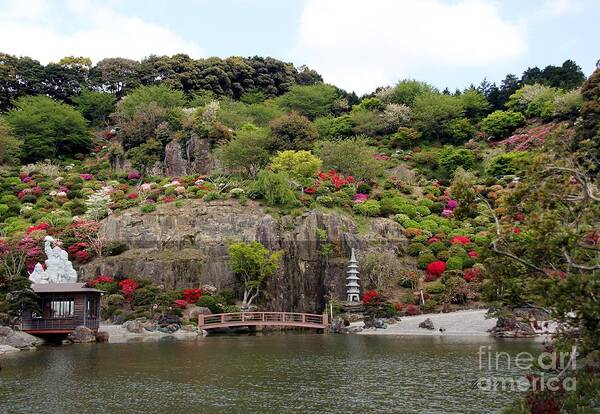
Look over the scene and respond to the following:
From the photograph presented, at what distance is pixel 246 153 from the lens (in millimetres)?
54750

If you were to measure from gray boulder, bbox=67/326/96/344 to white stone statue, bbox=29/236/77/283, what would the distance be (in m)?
4.60

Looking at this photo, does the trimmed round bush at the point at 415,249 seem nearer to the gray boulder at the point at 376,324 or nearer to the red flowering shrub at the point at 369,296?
the red flowering shrub at the point at 369,296

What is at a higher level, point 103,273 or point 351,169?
point 351,169

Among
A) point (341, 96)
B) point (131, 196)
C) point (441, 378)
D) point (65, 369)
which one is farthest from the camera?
point (341, 96)

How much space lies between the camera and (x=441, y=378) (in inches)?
672

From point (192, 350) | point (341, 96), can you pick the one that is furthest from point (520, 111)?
point (192, 350)

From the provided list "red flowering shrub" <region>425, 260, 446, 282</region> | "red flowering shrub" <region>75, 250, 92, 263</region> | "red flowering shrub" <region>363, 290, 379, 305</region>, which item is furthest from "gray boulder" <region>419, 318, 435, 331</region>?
"red flowering shrub" <region>75, 250, 92, 263</region>

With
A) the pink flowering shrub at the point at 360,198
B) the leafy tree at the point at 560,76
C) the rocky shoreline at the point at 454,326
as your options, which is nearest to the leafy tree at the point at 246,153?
the pink flowering shrub at the point at 360,198

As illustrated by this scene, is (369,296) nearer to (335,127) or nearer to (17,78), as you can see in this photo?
(335,127)

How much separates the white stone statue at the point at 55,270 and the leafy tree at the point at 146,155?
27.8 m

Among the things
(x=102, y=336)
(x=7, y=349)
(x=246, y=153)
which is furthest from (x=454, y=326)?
(x=246, y=153)

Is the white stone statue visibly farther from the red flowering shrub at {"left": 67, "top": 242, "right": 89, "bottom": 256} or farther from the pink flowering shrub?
the pink flowering shrub

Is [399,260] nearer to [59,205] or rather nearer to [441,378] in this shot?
[441,378]

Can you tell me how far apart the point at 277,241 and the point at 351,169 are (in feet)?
61.3
